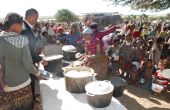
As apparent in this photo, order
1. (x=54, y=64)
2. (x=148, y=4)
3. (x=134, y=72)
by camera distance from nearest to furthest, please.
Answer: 1. (x=54, y=64)
2. (x=134, y=72)
3. (x=148, y=4)

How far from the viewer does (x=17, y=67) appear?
3.03 metres

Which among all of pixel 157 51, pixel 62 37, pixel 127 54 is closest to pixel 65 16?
pixel 62 37

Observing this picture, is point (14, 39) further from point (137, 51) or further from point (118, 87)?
point (137, 51)

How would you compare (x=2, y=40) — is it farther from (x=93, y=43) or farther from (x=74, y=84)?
(x=93, y=43)

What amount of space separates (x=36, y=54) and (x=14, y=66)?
967 millimetres

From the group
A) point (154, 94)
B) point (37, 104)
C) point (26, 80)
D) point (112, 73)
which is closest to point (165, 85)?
point (154, 94)

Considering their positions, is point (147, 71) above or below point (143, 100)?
above

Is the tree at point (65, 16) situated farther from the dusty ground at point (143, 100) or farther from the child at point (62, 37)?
the dusty ground at point (143, 100)

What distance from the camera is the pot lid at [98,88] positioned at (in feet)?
11.3

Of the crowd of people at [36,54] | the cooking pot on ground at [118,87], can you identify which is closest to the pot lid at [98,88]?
the crowd of people at [36,54]

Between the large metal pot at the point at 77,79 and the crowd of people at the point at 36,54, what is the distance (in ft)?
1.61

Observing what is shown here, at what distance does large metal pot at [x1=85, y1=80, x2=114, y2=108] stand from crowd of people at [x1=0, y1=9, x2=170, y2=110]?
30.2 inches

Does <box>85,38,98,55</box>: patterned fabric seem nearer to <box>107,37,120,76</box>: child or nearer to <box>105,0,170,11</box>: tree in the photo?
<box>107,37,120,76</box>: child

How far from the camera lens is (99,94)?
11.1 ft
